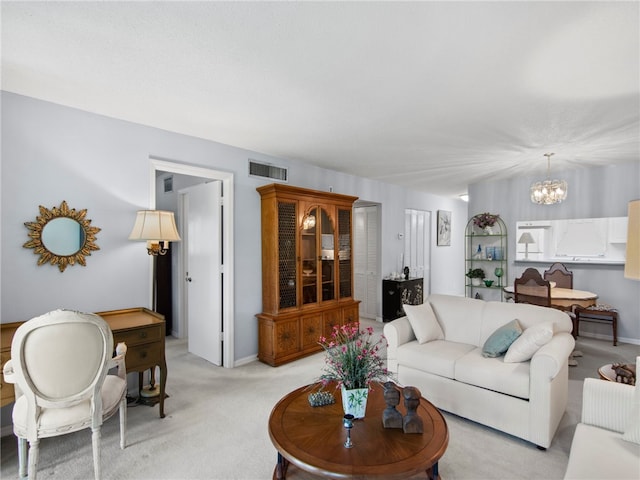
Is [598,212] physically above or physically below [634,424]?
above

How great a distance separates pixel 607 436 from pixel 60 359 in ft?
9.60

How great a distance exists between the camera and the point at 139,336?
2.58 metres

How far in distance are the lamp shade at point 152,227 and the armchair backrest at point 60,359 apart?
3.46ft

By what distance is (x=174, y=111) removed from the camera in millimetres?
2846

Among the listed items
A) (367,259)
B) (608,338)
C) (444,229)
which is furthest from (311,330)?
(444,229)

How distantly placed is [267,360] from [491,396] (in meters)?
2.39

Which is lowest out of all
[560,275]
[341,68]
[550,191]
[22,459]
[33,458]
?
[22,459]

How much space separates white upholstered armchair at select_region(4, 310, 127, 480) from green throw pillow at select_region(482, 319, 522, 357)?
2773 mm

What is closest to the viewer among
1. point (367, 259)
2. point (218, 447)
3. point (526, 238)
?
point (218, 447)

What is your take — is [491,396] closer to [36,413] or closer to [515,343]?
[515,343]

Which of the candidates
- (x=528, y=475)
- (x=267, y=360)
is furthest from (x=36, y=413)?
(x=528, y=475)

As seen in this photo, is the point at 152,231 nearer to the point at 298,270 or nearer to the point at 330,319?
the point at 298,270

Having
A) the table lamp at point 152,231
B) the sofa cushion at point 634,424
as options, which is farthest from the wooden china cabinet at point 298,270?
the sofa cushion at point 634,424

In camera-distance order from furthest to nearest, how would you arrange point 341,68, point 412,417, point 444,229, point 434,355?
point 444,229
point 434,355
point 341,68
point 412,417
